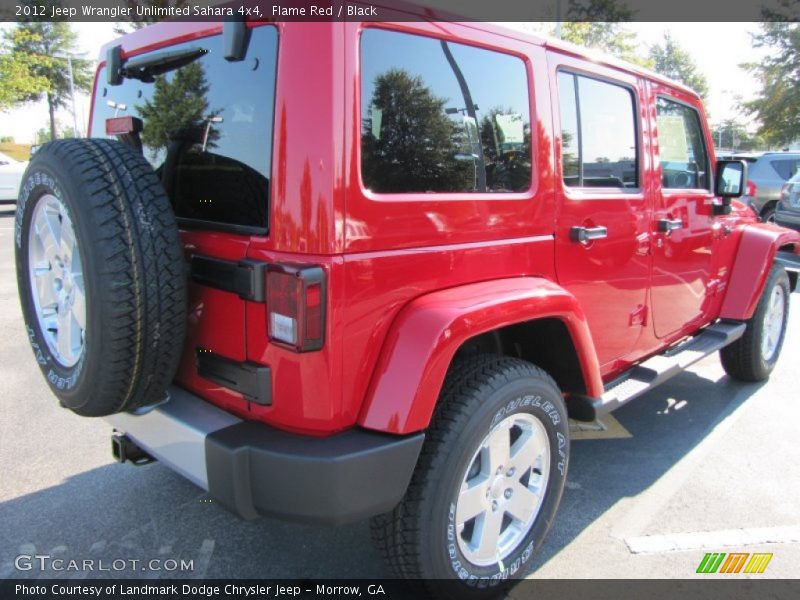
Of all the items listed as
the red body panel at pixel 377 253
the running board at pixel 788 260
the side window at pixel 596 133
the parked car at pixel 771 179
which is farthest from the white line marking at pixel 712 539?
the parked car at pixel 771 179

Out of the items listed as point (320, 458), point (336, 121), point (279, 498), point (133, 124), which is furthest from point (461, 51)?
point (279, 498)

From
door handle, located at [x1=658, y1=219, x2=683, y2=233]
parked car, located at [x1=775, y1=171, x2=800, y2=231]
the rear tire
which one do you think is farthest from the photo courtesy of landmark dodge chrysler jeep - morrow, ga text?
parked car, located at [x1=775, y1=171, x2=800, y2=231]

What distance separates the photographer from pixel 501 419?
2143 millimetres

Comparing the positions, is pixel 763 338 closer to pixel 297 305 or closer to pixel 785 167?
pixel 297 305

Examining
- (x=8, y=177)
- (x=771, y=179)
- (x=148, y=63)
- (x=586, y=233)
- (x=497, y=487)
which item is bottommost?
(x=497, y=487)

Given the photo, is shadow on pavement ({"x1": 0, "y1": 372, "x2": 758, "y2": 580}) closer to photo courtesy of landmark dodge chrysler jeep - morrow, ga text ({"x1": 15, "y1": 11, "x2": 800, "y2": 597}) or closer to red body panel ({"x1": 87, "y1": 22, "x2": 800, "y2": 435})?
photo courtesy of landmark dodge chrysler jeep - morrow, ga text ({"x1": 15, "y1": 11, "x2": 800, "y2": 597})

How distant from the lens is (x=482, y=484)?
215cm

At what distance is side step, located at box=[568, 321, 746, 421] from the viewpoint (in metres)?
2.62

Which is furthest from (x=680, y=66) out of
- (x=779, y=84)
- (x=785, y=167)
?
(x=785, y=167)

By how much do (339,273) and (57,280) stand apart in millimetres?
1134

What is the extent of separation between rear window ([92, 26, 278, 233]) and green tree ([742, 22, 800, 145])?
33.6m

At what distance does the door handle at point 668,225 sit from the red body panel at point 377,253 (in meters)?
0.51

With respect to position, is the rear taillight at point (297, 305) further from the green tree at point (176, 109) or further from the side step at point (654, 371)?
the side step at point (654, 371)

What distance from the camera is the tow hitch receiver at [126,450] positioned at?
2.38 metres
